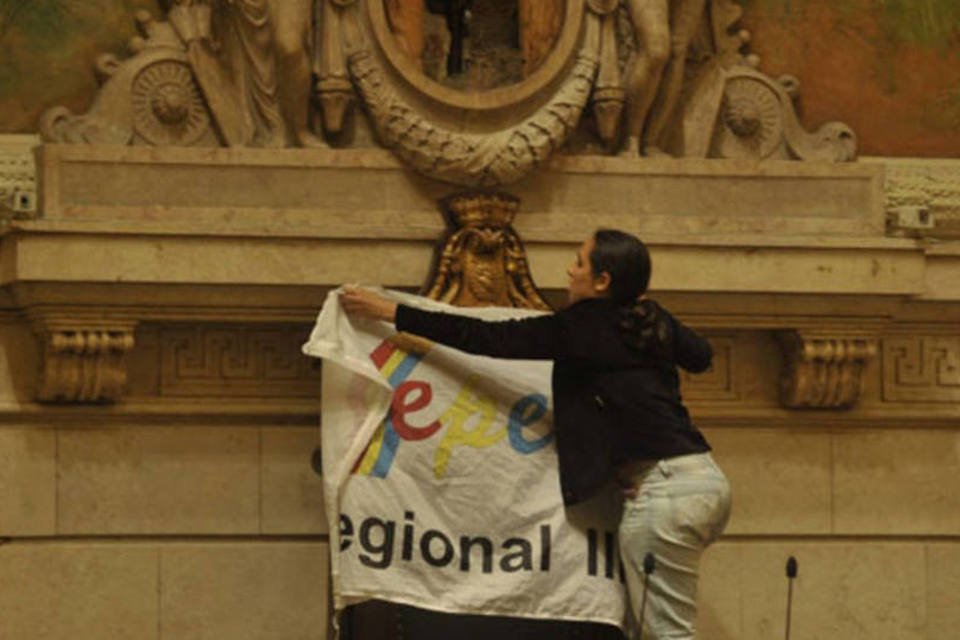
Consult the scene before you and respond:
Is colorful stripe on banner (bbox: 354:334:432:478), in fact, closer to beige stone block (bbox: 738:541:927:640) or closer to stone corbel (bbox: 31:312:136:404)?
stone corbel (bbox: 31:312:136:404)

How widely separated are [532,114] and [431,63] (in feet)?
1.38

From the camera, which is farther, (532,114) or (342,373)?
(532,114)

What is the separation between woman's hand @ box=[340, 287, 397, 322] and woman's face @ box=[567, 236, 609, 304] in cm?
58

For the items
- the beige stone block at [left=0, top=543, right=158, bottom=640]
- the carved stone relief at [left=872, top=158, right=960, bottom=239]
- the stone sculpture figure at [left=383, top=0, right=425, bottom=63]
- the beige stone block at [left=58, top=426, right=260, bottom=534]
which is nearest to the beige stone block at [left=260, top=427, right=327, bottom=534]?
the beige stone block at [left=58, top=426, right=260, bottom=534]

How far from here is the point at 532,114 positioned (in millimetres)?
9328

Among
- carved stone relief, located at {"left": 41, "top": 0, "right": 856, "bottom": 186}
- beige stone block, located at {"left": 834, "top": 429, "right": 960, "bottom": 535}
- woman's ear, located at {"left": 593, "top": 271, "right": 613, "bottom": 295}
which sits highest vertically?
carved stone relief, located at {"left": 41, "top": 0, "right": 856, "bottom": 186}

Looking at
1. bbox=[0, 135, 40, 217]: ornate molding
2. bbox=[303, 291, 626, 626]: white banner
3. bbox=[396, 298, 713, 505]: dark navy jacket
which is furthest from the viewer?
bbox=[0, 135, 40, 217]: ornate molding

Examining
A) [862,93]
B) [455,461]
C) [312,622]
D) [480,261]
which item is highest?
[862,93]

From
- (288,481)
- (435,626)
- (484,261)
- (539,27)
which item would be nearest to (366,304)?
(484,261)

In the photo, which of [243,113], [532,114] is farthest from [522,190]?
[243,113]

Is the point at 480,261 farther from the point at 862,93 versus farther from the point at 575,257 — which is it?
the point at 862,93

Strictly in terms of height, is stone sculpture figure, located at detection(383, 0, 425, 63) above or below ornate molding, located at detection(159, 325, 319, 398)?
above

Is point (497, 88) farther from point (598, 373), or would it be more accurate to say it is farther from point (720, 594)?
point (720, 594)

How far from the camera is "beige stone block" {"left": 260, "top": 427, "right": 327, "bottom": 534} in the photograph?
9.30m
